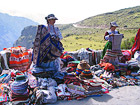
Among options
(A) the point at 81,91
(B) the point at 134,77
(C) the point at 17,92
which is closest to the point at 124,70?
(B) the point at 134,77

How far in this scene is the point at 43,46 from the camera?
3.81 metres

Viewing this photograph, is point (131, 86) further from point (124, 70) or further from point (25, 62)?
point (25, 62)

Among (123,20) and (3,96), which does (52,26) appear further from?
(123,20)

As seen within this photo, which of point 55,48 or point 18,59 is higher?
point 55,48

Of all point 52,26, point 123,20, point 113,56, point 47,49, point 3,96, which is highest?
point 123,20

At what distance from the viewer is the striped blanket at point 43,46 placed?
377 cm

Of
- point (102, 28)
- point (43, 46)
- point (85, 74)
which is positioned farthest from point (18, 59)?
point (102, 28)

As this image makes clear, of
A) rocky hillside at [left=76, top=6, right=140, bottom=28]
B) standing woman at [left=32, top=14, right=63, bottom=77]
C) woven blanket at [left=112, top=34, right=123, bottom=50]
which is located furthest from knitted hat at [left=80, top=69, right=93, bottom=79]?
rocky hillside at [left=76, top=6, right=140, bottom=28]

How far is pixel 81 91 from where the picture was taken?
366 cm

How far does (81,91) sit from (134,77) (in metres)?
2.39

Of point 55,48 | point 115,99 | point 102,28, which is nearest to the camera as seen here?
point 115,99

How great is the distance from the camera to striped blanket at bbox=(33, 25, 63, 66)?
12.4ft

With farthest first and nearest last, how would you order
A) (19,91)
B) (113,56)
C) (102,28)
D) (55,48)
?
(102,28), (113,56), (55,48), (19,91)

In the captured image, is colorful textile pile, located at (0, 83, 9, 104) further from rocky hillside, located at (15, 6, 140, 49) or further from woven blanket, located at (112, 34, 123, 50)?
rocky hillside, located at (15, 6, 140, 49)
